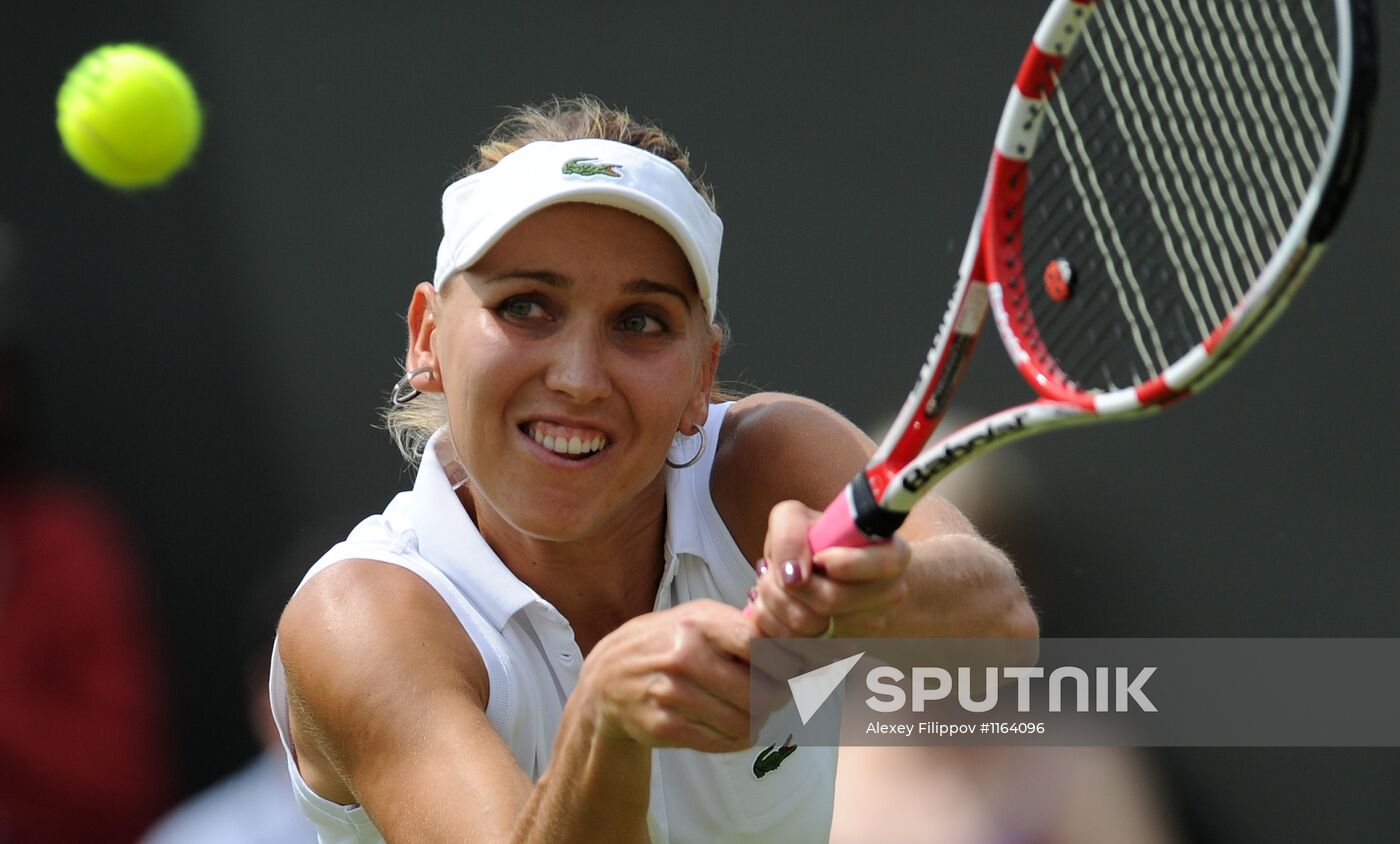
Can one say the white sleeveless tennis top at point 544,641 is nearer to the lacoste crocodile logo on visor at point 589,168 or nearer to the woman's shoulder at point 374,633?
the woman's shoulder at point 374,633

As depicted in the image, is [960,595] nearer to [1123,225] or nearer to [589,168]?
[589,168]

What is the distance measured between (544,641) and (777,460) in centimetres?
37

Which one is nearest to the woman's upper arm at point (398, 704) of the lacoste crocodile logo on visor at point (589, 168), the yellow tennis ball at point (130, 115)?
the lacoste crocodile logo on visor at point (589, 168)

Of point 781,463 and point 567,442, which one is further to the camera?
point 781,463

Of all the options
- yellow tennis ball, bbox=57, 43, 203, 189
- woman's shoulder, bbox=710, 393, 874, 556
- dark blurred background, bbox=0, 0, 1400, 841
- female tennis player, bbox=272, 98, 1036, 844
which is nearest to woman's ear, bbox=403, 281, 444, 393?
female tennis player, bbox=272, 98, 1036, 844

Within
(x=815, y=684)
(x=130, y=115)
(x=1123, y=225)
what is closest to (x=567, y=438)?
(x=815, y=684)

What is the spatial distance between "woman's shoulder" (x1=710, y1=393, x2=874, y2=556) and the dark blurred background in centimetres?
100

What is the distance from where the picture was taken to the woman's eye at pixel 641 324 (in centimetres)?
210

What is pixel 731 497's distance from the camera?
2326mm

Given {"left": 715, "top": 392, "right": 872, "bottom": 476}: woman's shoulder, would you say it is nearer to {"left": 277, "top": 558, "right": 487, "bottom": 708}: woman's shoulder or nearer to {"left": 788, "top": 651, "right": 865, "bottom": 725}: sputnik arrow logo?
{"left": 788, "top": 651, "right": 865, "bottom": 725}: sputnik arrow logo

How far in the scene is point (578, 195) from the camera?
6.70 feet

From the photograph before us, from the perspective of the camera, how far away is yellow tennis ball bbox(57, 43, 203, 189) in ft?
11.4

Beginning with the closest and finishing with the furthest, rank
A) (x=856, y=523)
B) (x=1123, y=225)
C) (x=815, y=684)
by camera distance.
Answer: (x=856, y=523), (x=815, y=684), (x=1123, y=225)

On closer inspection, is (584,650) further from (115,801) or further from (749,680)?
(115,801)
